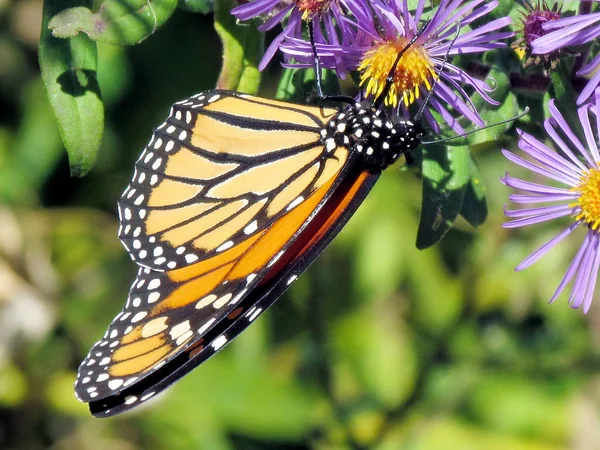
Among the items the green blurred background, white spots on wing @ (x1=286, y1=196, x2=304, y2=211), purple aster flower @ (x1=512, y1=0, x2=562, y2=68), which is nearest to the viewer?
purple aster flower @ (x1=512, y1=0, x2=562, y2=68)

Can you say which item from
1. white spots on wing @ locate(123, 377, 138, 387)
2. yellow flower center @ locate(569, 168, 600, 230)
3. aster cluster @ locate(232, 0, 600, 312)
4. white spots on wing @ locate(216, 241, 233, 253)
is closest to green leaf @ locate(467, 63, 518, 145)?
aster cluster @ locate(232, 0, 600, 312)

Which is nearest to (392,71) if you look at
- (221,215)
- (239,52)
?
(239,52)

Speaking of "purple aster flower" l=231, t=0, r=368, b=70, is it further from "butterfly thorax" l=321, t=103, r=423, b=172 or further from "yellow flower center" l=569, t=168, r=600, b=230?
"yellow flower center" l=569, t=168, r=600, b=230

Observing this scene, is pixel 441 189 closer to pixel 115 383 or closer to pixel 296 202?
pixel 296 202

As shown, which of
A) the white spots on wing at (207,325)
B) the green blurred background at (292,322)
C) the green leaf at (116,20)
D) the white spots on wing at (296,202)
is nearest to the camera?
the green leaf at (116,20)

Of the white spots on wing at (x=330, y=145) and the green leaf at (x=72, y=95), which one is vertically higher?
the green leaf at (x=72, y=95)

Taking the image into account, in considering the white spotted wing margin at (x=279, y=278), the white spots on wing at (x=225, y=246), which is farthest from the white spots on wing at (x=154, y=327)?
the white spots on wing at (x=225, y=246)

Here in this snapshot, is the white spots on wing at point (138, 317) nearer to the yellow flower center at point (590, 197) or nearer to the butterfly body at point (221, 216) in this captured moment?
the butterfly body at point (221, 216)
